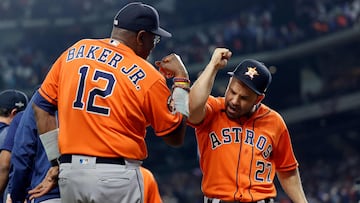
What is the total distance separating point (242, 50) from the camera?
26953 mm

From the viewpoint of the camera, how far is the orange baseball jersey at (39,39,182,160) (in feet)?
14.0

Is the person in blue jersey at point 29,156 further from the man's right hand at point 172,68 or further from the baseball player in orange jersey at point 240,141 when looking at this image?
the baseball player in orange jersey at point 240,141

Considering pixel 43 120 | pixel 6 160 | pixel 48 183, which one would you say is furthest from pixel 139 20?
pixel 6 160

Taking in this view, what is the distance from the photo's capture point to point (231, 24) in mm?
28703

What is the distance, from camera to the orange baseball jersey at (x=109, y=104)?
14.0 feet

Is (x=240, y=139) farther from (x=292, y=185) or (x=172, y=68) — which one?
(x=172, y=68)

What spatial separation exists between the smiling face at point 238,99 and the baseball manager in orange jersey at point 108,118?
1087mm

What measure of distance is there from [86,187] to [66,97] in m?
0.50

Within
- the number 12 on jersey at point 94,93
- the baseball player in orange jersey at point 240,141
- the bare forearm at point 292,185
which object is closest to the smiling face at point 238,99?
the baseball player in orange jersey at point 240,141

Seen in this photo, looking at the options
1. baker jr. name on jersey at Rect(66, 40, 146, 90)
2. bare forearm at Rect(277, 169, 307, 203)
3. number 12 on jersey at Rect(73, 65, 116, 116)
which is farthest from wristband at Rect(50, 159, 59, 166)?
bare forearm at Rect(277, 169, 307, 203)

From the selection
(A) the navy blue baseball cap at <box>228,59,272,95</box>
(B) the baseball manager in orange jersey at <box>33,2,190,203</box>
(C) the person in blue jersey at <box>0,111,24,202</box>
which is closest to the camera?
(B) the baseball manager in orange jersey at <box>33,2,190,203</box>

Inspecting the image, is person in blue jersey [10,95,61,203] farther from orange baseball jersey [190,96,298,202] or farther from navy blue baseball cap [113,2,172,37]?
orange baseball jersey [190,96,298,202]

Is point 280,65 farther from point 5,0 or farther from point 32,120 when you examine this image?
point 32,120

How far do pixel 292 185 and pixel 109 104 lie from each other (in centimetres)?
199
